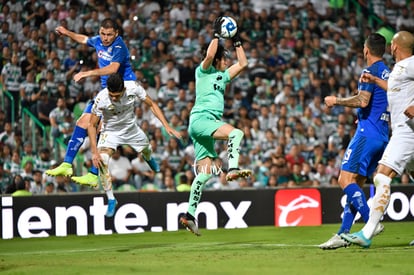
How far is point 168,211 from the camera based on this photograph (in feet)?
52.7

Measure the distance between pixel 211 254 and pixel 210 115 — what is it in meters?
2.23

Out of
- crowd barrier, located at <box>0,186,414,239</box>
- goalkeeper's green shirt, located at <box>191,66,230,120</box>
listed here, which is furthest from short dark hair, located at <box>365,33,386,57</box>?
crowd barrier, located at <box>0,186,414,239</box>

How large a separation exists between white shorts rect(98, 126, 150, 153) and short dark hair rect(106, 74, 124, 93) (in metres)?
0.98

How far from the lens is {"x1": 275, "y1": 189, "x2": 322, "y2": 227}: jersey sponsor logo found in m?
16.5

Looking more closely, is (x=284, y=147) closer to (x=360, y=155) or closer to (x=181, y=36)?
(x=181, y=36)

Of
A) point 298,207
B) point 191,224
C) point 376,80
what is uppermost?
point 376,80

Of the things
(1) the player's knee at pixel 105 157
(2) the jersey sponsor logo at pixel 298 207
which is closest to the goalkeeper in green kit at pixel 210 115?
(1) the player's knee at pixel 105 157

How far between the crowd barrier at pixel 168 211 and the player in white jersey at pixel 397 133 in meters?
6.33

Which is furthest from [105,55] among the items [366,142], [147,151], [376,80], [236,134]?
[376,80]

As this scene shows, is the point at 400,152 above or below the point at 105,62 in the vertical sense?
below

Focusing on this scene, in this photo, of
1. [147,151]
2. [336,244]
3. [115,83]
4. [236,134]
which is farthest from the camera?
[147,151]

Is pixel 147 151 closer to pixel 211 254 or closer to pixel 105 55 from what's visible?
pixel 105 55

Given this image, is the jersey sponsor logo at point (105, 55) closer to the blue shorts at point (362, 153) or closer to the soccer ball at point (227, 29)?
the soccer ball at point (227, 29)

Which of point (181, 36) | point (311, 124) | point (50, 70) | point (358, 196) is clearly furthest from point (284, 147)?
point (358, 196)
